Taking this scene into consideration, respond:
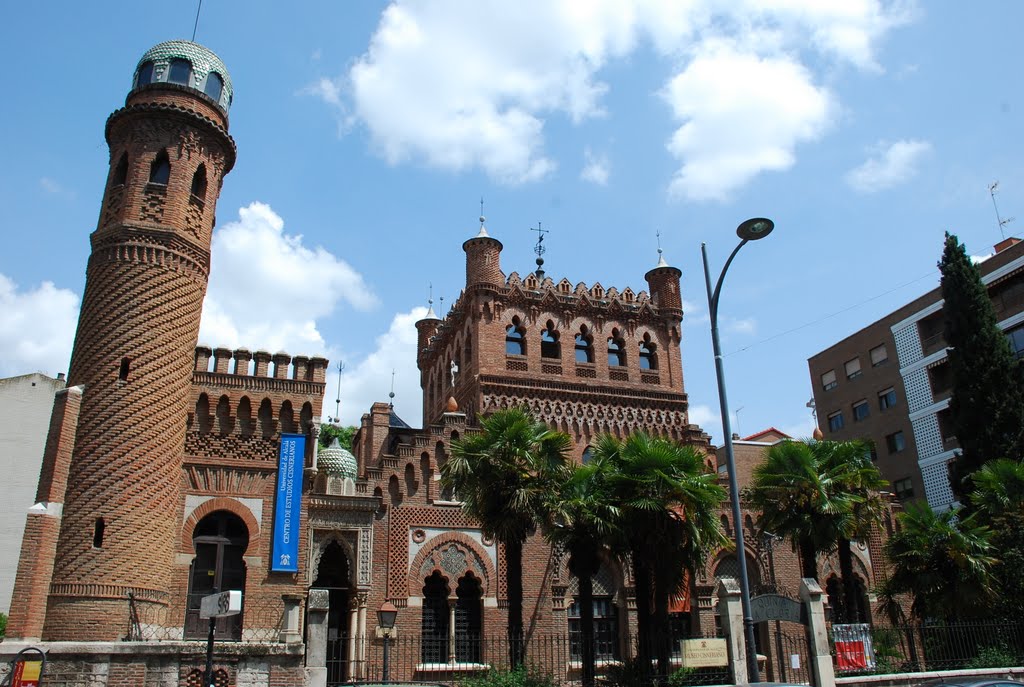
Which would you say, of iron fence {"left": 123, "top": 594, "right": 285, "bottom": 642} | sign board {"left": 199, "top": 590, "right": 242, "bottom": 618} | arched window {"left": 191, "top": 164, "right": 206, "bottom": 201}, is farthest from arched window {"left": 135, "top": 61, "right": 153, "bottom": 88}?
sign board {"left": 199, "top": 590, "right": 242, "bottom": 618}

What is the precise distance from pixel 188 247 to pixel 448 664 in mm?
15016

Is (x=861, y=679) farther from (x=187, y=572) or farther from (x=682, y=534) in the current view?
(x=187, y=572)

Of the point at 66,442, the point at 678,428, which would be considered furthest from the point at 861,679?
the point at 66,442

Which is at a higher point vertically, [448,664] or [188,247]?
[188,247]

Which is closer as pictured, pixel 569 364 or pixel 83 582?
pixel 83 582

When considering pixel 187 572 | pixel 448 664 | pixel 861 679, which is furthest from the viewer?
pixel 448 664

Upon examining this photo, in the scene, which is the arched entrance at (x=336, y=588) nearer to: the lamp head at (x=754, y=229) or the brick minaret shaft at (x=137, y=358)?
the brick minaret shaft at (x=137, y=358)

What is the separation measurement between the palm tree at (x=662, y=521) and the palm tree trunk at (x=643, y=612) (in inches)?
1.0

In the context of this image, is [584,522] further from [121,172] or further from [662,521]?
[121,172]

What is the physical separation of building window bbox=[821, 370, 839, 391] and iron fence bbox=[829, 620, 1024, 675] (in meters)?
29.7

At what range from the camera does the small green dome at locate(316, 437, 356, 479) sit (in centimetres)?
2872

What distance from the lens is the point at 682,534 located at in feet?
70.9

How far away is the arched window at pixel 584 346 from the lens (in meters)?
35.9

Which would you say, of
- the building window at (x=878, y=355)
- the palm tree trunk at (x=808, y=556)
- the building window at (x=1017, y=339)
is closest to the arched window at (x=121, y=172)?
the palm tree trunk at (x=808, y=556)
